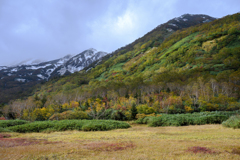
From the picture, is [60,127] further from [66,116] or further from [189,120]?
[189,120]

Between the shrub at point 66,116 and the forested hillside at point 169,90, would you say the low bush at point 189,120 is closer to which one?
the forested hillside at point 169,90

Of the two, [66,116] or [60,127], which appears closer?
[60,127]

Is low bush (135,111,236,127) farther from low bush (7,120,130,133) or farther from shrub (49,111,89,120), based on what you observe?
shrub (49,111,89,120)

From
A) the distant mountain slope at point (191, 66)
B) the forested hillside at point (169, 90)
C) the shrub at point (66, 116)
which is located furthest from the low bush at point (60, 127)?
the distant mountain slope at point (191, 66)

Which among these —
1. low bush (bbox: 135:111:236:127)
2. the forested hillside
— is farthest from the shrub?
low bush (bbox: 135:111:236:127)

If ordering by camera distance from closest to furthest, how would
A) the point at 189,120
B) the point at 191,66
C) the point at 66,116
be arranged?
1. the point at 189,120
2. the point at 66,116
3. the point at 191,66

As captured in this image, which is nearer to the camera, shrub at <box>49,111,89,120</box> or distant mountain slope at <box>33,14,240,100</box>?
shrub at <box>49,111,89,120</box>

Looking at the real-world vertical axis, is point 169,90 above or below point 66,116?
above

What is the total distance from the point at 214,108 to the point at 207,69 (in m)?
56.7

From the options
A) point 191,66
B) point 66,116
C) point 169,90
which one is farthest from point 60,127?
point 191,66

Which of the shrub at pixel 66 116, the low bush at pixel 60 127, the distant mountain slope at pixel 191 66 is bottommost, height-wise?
the shrub at pixel 66 116

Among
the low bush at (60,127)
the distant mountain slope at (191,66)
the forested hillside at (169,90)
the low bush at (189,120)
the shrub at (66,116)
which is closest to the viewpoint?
the low bush at (60,127)

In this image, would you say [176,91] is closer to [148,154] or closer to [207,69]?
[207,69]

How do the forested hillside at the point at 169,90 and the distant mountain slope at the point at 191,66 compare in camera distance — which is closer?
the forested hillside at the point at 169,90
